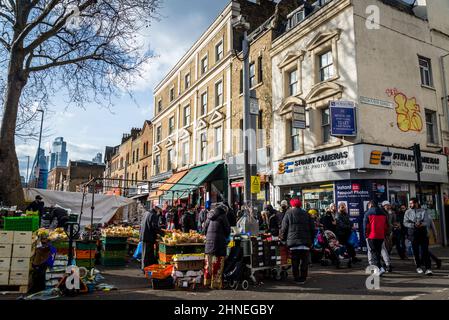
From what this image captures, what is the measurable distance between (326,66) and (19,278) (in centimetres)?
1389

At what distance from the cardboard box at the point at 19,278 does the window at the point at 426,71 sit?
1777 centimetres

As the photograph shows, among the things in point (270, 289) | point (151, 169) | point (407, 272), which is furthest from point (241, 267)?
point (151, 169)

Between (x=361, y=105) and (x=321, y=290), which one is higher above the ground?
(x=361, y=105)

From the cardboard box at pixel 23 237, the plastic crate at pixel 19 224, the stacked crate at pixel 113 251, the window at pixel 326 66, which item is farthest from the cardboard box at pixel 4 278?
the window at pixel 326 66

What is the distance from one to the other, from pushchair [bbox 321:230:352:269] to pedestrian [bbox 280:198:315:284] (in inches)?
100

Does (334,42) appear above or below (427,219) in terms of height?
above

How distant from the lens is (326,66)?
1570 cm

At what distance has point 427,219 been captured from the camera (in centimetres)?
923

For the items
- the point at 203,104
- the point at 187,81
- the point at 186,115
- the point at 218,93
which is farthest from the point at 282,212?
the point at 187,81

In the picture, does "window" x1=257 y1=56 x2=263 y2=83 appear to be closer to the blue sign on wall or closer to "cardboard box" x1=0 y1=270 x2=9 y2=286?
the blue sign on wall

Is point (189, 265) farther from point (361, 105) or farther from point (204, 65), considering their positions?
point (204, 65)
